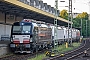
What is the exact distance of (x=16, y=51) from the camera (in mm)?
29344

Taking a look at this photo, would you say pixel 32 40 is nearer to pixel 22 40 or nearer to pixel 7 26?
pixel 22 40

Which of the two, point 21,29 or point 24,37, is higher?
point 21,29

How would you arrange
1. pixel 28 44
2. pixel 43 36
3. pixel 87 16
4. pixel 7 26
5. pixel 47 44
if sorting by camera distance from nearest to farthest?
pixel 28 44 < pixel 43 36 < pixel 47 44 < pixel 7 26 < pixel 87 16

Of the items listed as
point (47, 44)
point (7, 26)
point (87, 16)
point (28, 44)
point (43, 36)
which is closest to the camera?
point (28, 44)

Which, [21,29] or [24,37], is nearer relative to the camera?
[24,37]

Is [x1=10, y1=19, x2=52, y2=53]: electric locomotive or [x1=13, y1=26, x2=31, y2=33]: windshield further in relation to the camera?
[x1=13, y1=26, x2=31, y2=33]: windshield

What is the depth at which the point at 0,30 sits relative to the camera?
124 ft

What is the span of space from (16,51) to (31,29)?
2.77 meters

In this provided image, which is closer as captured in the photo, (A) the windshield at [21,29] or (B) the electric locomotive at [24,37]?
(B) the electric locomotive at [24,37]

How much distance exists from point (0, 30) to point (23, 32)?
9.47 m

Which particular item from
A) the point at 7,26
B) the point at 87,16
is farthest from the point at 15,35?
the point at 87,16

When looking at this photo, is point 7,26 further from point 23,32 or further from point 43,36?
point 23,32

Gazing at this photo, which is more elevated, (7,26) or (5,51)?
(7,26)

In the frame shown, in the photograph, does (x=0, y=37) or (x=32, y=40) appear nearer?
(x=32, y=40)
